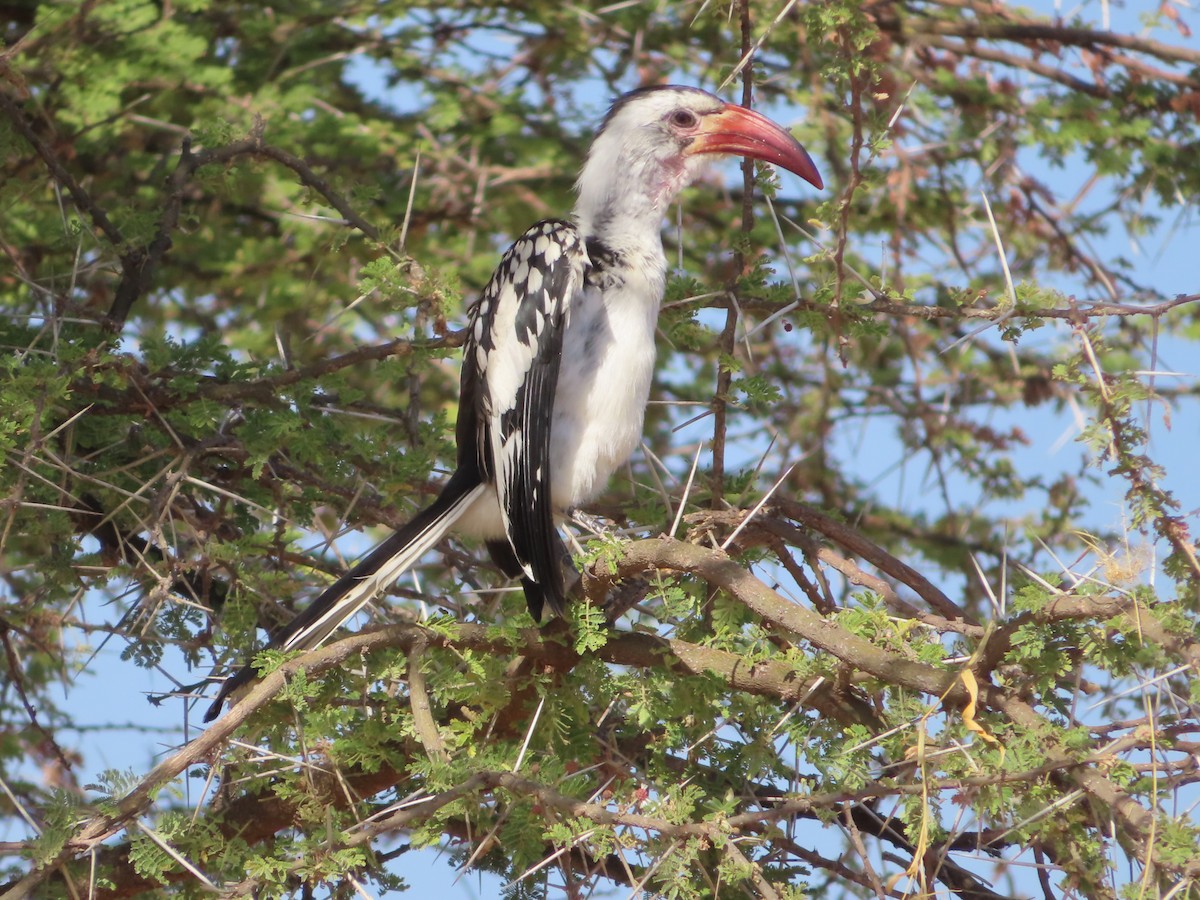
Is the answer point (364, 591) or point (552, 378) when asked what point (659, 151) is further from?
point (364, 591)

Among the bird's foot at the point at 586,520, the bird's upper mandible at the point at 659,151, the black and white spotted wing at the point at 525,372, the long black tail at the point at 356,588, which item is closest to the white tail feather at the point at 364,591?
the long black tail at the point at 356,588

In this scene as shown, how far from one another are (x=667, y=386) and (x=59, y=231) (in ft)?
6.74

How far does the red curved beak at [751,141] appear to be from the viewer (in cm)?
328

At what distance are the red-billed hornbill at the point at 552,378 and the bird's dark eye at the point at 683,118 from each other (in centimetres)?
15

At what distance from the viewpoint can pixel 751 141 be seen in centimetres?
341

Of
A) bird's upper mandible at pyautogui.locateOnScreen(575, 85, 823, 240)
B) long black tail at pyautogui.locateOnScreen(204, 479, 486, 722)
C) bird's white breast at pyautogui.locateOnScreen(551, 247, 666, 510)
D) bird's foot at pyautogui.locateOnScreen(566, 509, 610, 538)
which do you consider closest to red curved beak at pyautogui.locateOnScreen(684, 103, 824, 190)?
bird's upper mandible at pyautogui.locateOnScreen(575, 85, 823, 240)

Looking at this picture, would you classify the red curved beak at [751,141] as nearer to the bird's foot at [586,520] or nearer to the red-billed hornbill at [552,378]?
the red-billed hornbill at [552,378]

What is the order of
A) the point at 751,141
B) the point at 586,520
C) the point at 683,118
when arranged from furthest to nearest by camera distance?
the point at 683,118
the point at 751,141
the point at 586,520

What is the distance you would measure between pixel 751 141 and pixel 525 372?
867 mm

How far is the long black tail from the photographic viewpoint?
2559mm

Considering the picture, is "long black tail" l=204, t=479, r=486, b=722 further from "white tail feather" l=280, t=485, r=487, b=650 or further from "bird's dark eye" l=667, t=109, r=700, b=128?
"bird's dark eye" l=667, t=109, r=700, b=128

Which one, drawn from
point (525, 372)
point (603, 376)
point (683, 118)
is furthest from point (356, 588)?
point (683, 118)

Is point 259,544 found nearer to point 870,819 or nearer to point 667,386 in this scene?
point 870,819

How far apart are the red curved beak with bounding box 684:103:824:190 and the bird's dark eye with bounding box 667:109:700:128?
36 mm
